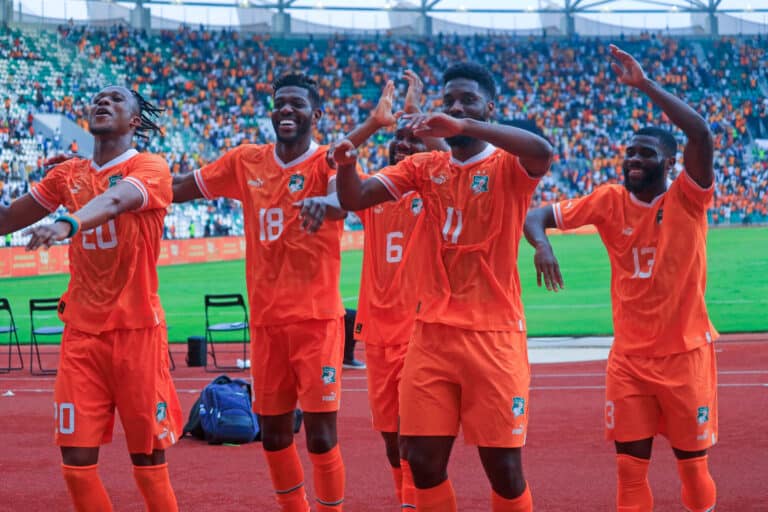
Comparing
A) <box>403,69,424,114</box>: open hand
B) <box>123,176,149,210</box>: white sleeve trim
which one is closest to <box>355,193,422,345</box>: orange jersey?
<box>403,69,424,114</box>: open hand

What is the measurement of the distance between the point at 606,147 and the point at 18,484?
42165 millimetres

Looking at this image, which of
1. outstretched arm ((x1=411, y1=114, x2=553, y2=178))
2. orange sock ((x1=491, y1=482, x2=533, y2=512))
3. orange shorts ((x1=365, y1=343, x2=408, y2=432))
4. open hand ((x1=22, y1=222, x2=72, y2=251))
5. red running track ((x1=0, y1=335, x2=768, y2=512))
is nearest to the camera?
open hand ((x1=22, y1=222, x2=72, y2=251))

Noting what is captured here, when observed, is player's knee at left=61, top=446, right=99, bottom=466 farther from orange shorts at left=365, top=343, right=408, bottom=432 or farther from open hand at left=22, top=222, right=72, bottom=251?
orange shorts at left=365, top=343, right=408, bottom=432

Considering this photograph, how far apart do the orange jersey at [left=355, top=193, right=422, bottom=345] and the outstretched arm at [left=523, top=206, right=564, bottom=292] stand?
878 mm

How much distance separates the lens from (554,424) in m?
10.0

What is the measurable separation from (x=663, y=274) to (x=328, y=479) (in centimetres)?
223

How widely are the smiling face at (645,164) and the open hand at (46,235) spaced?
3.05 metres

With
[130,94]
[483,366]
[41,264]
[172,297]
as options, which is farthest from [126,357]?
[41,264]

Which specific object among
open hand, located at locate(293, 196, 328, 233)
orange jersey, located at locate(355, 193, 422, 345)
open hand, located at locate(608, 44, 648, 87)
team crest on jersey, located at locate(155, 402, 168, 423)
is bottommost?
team crest on jersey, located at locate(155, 402, 168, 423)

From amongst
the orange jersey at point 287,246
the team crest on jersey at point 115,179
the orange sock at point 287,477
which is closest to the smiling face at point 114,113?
the team crest on jersey at point 115,179

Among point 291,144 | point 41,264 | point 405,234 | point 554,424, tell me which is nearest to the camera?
point 291,144

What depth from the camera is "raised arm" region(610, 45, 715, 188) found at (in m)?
4.82

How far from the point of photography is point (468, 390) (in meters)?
4.82

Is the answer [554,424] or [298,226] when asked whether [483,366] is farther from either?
[554,424]
